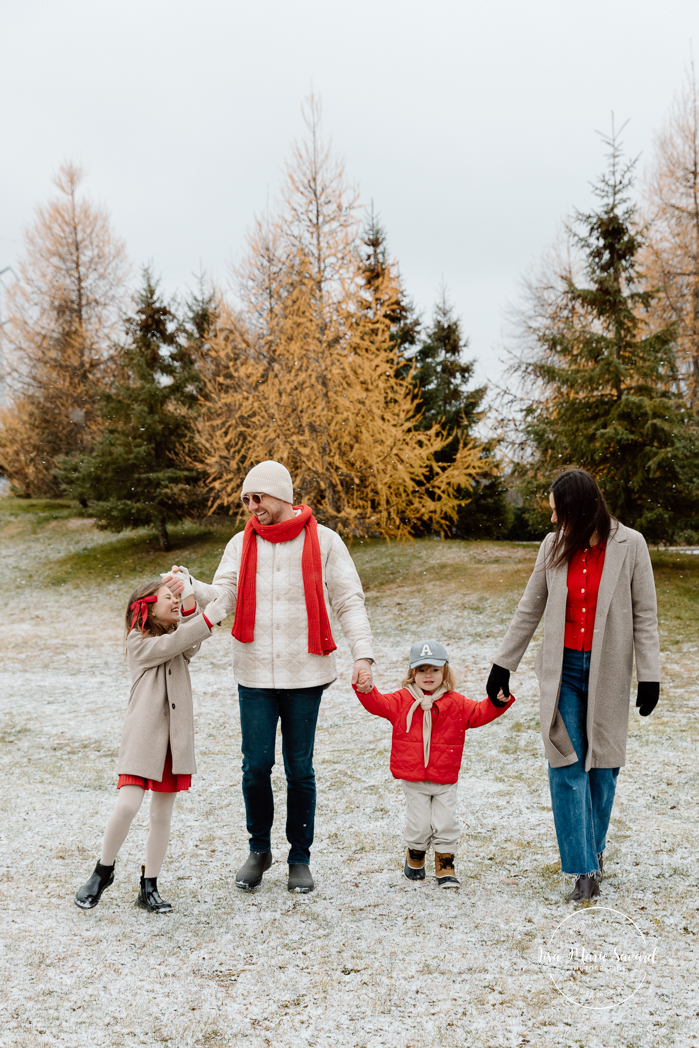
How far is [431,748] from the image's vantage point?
3.77m

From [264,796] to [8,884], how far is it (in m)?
1.41

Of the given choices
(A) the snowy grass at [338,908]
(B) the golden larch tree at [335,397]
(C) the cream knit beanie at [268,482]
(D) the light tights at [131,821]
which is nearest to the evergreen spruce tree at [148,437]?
(B) the golden larch tree at [335,397]

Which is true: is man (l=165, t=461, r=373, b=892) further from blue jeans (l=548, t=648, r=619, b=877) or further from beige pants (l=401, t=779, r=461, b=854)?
blue jeans (l=548, t=648, r=619, b=877)

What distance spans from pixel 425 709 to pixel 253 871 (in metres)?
1.13

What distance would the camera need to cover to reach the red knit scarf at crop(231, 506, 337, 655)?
367 cm

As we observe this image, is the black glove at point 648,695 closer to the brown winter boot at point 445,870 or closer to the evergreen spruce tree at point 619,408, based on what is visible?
the brown winter boot at point 445,870

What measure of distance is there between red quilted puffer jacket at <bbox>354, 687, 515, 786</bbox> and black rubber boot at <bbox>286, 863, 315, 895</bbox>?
2.09 ft

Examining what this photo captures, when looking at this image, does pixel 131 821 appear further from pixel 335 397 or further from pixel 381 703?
pixel 335 397

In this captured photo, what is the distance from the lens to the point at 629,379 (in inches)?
544

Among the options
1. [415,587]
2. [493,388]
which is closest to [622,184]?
[493,388]

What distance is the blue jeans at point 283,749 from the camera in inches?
144

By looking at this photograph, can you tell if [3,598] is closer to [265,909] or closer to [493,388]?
[493,388]

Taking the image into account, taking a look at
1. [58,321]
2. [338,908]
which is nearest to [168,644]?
[338,908]
